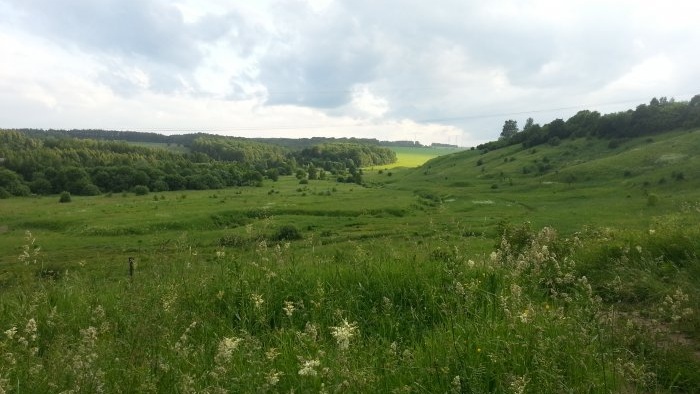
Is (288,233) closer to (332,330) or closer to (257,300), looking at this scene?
(257,300)

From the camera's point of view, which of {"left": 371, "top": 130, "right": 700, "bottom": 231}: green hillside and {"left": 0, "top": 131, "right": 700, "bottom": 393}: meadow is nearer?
{"left": 0, "top": 131, "right": 700, "bottom": 393}: meadow

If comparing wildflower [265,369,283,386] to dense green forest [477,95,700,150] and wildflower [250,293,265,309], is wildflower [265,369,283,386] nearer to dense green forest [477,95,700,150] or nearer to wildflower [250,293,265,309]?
wildflower [250,293,265,309]

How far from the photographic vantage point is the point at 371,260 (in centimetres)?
759

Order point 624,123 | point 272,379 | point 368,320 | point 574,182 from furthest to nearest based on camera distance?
1. point 624,123
2. point 574,182
3. point 368,320
4. point 272,379

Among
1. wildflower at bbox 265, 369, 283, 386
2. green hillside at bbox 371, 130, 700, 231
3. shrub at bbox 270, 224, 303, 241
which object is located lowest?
shrub at bbox 270, 224, 303, 241

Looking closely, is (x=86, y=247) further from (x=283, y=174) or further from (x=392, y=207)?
(x=283, y=174)

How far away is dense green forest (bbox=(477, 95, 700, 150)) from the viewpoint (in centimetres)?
12262

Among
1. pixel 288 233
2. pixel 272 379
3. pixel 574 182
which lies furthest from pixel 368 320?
pixel 574 182

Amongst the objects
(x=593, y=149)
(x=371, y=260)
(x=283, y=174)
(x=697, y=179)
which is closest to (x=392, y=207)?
(x=697, y=179)

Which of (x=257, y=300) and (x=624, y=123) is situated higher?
(x=624, y=123)

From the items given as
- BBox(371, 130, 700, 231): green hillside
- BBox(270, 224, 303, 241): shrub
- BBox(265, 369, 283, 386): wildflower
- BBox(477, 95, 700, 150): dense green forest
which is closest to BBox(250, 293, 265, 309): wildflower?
BBox(265, 369, 283, 386): wildflower

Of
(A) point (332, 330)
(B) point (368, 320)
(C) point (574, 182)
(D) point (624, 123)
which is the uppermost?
(D) point (624, 123)

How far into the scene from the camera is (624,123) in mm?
130000

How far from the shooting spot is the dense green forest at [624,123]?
122625 mm
